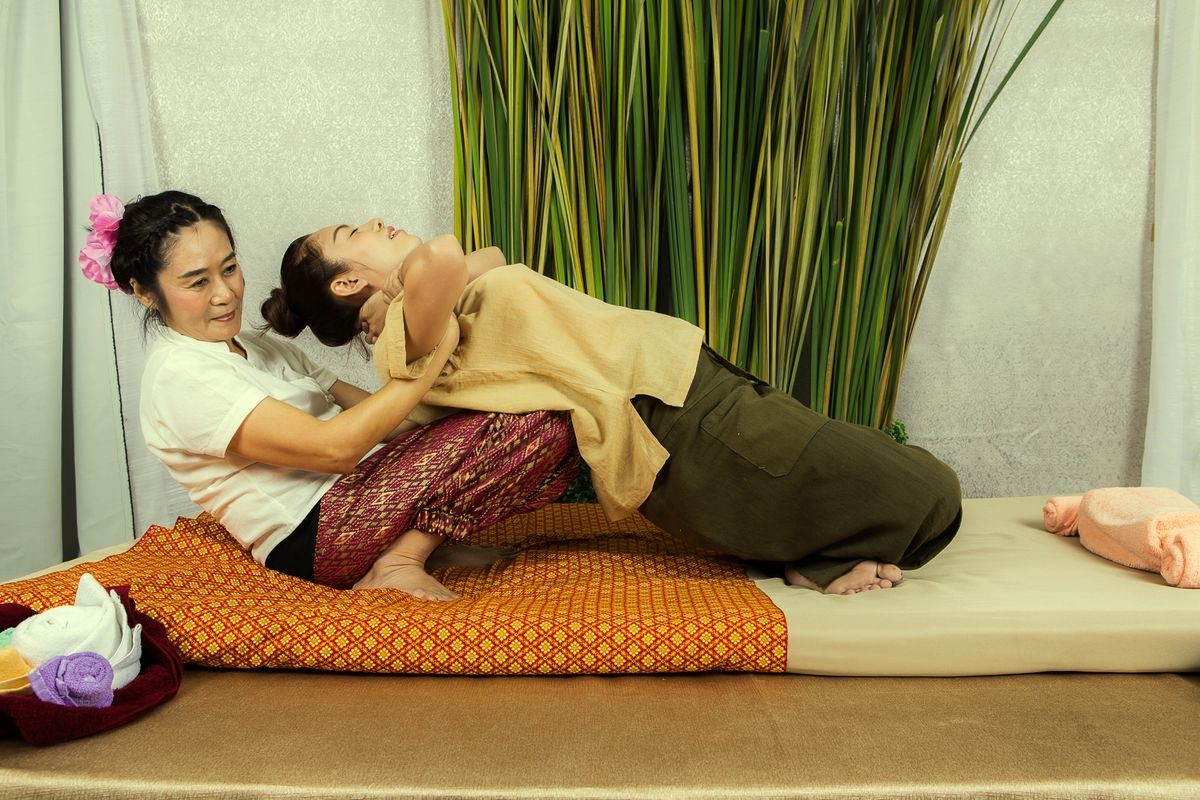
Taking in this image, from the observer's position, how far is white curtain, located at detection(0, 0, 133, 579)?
7.13ft

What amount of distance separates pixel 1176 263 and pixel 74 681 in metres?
2.44

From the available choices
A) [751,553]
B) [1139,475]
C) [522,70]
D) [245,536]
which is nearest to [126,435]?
[245,536]

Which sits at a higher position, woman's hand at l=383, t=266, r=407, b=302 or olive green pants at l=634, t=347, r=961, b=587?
woman's hand at l=383, t=266, r=407, b=302

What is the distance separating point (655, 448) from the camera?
1421 mm

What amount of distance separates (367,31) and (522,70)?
0.56 meters

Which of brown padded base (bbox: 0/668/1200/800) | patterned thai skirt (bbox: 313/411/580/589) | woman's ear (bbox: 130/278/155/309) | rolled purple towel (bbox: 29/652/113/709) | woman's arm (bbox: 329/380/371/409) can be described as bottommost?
brown padded base (bbox: 0/668/1200/800)

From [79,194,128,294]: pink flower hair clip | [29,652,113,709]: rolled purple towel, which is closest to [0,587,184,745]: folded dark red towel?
[29,652,113,709]: rolled purple towel

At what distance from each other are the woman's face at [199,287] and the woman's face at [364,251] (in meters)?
0.16

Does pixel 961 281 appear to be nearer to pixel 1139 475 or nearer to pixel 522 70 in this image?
pixel 1139 475

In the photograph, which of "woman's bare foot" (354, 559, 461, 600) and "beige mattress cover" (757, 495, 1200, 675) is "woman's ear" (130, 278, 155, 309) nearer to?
"woman's bare foot" (354, 559, 461, 600)

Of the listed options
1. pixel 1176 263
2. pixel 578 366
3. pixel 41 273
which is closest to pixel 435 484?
pixel 578 366

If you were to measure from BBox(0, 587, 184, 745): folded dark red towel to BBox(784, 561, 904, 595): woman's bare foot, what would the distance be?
35.4 inches

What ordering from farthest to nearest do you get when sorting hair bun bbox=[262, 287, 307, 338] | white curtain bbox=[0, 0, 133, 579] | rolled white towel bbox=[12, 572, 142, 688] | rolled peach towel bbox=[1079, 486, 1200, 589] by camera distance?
1. white curtain bbox=[0, 0, 133, 579]
2. hair bun bbox=[262, 287, 307, 338]
3. rolled peach towel bbox=[1079, 486, 1200, 589]
4. rolled white towel bbox=[12, 572, 142, 688]

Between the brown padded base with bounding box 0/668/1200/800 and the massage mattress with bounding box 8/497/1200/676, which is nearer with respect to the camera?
the brown padded base with bounding box 0/668/1200/800
